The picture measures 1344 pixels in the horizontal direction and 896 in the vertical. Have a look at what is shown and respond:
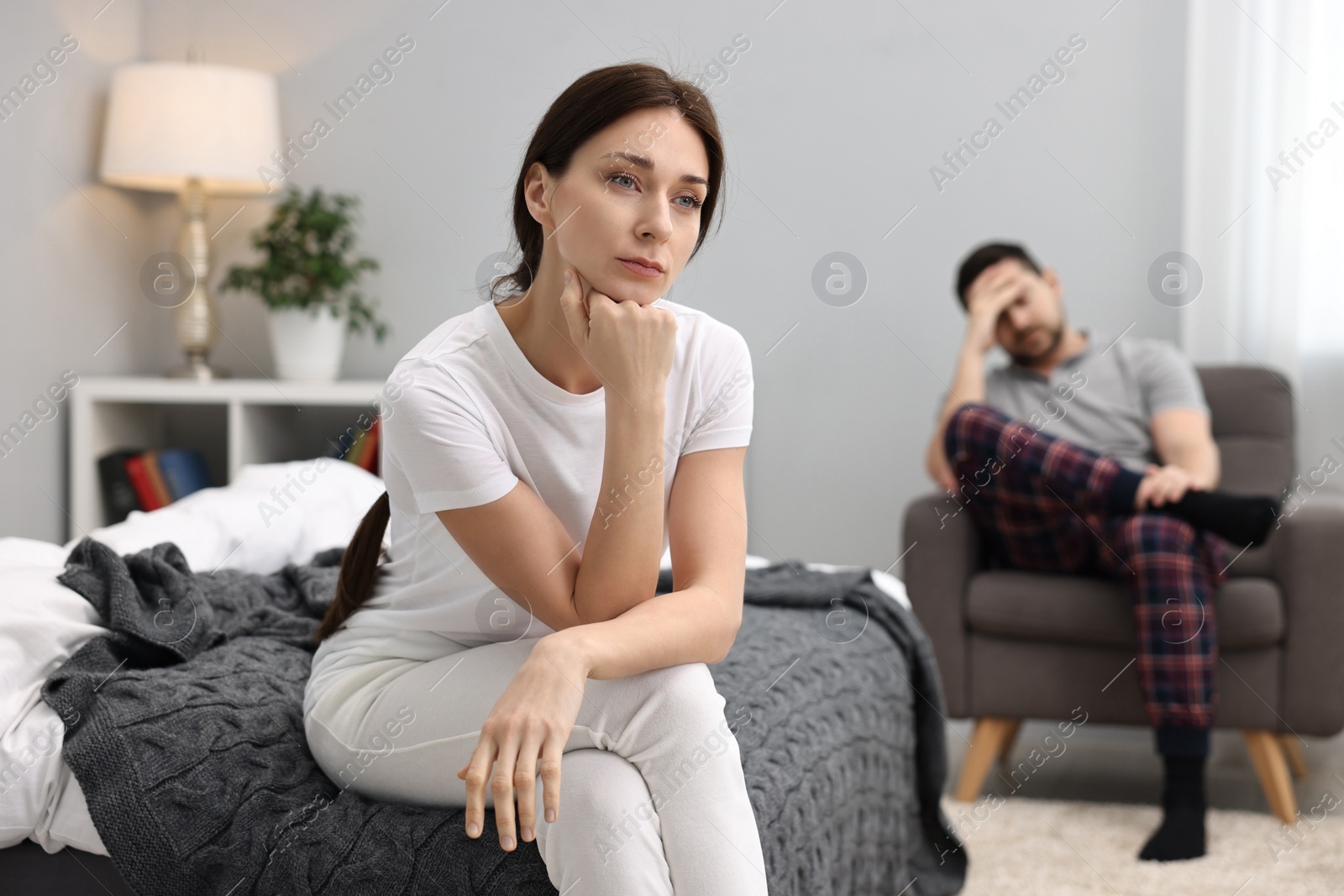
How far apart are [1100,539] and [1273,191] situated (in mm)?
1133

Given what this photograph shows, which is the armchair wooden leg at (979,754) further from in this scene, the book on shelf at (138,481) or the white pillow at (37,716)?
the book on shelf at (138,481)

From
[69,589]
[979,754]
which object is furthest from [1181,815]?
[69,589]

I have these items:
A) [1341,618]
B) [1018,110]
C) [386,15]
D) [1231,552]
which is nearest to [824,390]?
[1018,110]

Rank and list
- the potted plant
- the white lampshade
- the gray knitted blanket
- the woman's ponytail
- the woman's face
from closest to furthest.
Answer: the gray knitted blanket < the woman's face < the woman's ponytail < the white lampshade < the potted plant

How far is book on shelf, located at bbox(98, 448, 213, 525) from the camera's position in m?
2.89

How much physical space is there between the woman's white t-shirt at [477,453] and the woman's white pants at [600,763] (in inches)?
2.0

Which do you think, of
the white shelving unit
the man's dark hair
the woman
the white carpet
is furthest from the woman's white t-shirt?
the white shelving unit

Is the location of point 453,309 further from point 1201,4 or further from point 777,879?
point 777,879

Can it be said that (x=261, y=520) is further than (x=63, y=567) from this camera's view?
Yes

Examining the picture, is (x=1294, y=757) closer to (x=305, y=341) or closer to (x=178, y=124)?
(x=305, y=341)

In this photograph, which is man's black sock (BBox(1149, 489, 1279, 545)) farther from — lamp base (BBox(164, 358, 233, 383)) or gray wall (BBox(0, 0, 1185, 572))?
lamp base (BBox(164, 358, 233, 383))

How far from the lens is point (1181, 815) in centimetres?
198

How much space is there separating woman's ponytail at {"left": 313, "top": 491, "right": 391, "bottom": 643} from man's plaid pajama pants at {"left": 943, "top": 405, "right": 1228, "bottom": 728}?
1.36 meters

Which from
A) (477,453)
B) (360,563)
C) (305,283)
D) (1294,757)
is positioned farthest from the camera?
(305,283)
